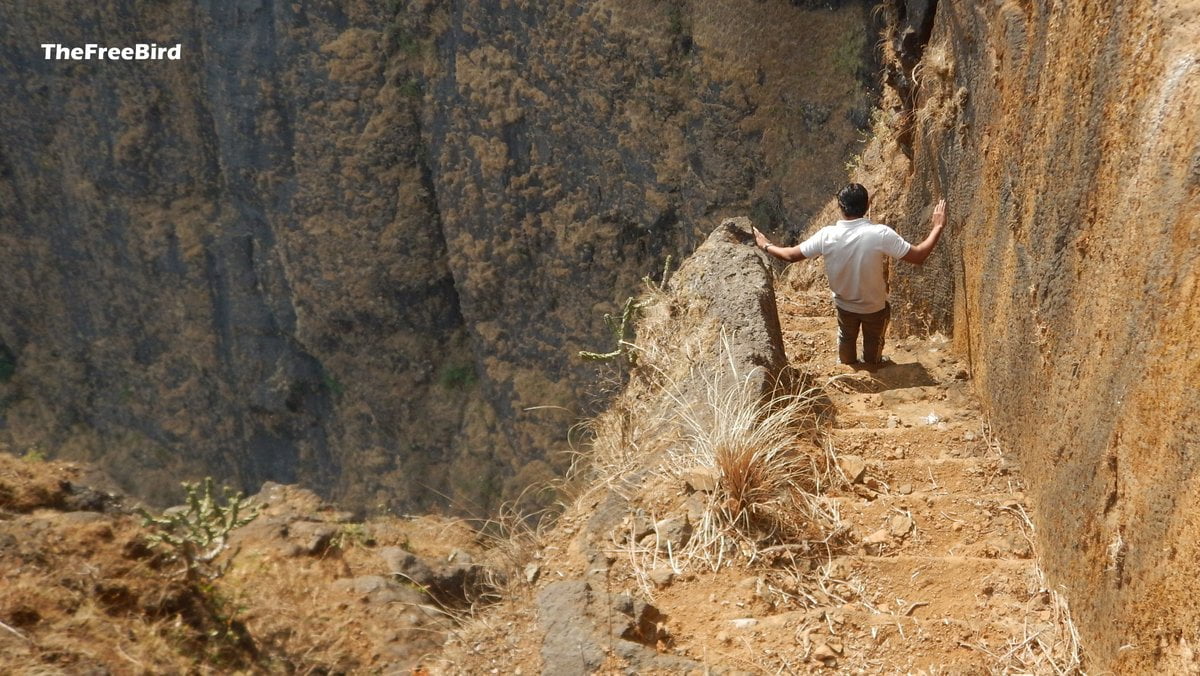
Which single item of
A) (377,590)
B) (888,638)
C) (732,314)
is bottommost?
(377,590)

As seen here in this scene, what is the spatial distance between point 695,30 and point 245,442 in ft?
33.3

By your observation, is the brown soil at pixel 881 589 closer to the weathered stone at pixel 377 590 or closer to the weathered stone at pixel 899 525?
the weathered stone at pixel 899 525

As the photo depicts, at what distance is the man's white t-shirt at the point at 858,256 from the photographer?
410 centimetres

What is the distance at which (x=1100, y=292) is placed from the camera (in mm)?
2443

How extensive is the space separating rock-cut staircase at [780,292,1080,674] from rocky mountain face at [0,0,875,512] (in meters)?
4.92

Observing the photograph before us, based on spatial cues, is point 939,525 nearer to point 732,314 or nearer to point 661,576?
point 661,576

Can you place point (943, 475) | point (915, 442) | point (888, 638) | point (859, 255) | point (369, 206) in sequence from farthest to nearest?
point (369, 206)
point (859, 255)
point (915, 442)
point (943, 475)
point (888, 638)

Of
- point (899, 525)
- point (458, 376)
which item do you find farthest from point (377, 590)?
point (458, 376)

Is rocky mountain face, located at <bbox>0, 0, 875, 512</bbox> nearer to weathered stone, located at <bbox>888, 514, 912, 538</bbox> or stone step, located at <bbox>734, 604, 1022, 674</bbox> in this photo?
weathered stone, located at <bbox>888, 514, 912, 538</bbox>

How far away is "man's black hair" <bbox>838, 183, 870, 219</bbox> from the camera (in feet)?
13.5

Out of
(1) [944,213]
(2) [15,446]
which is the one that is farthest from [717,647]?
(2) [15,446]

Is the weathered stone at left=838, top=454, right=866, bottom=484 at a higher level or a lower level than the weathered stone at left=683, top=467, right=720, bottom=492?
lower

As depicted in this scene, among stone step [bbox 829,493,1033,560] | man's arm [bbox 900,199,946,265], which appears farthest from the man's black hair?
stone step [bbox 829,493,1033,560]

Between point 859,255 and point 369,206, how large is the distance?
31.3 feet
